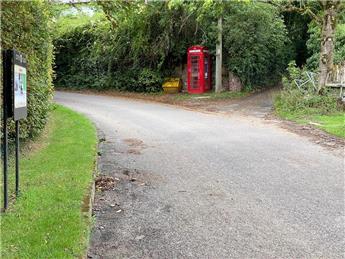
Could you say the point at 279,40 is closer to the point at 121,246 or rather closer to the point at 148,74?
the point at 148,74

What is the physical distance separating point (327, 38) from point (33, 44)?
11628mm

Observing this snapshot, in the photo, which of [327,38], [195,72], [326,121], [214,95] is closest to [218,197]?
[326,121]

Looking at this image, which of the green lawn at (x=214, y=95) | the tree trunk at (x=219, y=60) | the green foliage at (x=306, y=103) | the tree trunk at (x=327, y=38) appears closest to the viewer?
the green foliage at (x=306, y=103)

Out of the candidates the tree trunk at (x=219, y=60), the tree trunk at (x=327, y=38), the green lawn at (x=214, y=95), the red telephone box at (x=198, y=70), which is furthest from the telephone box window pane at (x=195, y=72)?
the tree trunk at (x=327, y=38)

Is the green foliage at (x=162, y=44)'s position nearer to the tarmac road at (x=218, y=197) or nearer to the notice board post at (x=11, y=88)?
the tarmac road at (x=218, y=197)

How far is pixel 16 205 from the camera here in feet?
18.2

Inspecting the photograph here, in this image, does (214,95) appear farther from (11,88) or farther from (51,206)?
(11,88)

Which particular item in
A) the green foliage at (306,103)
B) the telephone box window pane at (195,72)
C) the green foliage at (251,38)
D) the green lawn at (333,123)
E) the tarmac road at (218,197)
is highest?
the green foliage at (251,38)

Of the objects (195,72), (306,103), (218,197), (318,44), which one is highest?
(318,44)

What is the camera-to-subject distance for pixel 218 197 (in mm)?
6609

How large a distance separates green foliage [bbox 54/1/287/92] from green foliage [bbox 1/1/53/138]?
11.0 metres

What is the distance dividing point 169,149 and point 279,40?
16.3m

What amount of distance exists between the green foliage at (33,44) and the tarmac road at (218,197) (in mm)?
1564

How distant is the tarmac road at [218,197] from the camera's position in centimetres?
484
